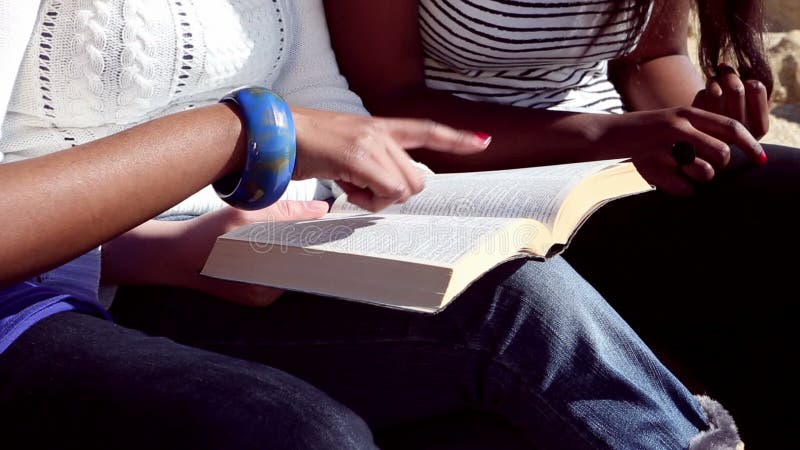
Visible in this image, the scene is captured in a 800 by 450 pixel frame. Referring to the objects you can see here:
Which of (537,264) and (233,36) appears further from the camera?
(233,36)

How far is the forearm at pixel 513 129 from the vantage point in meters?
1.25

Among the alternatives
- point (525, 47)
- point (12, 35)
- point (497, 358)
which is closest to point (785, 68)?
point (525, 47)

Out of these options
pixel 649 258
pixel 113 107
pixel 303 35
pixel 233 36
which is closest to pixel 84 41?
pixel 113 107

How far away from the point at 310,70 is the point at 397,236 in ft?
1.59

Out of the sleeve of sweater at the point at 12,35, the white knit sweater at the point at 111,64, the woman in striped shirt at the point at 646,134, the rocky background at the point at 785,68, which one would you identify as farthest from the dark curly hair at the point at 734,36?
the rocky background at the point at 785,68

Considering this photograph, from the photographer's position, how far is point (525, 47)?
1295mm

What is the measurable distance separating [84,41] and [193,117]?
0.25 meters

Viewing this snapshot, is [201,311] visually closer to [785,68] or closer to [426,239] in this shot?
[426,239]

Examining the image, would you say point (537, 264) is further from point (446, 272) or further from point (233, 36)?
point (233, 36)

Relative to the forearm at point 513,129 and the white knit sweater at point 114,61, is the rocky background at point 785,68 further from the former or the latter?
the white knit sweater at point 114,61

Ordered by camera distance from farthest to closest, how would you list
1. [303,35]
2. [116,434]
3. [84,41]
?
[303,35]
[84,41]
[116,434]

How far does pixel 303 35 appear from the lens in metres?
1.21

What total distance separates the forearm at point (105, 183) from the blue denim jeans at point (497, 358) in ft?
0.60

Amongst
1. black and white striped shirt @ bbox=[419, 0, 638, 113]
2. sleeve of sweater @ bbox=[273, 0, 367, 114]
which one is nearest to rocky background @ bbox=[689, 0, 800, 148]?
black and white striped shirt @ bbox=[419, 0, 638, 113]
